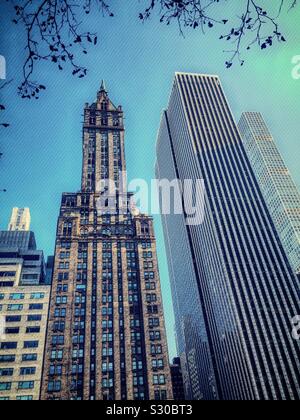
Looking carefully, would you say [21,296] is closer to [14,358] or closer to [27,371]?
[14,358]

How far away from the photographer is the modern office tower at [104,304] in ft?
205

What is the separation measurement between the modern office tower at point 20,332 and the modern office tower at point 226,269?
163ft

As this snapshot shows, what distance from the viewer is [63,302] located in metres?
71.7

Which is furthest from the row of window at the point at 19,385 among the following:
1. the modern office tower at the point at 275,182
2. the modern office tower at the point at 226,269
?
the modern office tower at the point at 275,182

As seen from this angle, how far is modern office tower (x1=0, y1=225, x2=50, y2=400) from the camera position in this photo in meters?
70.3

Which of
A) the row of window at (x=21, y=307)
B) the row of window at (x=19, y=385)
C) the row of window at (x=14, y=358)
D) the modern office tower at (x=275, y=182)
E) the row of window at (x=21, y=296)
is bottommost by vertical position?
the row of window at (x=19, y=385)

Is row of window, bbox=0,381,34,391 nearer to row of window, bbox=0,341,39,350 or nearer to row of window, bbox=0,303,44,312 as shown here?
row of window, bbox=0,341,39,350

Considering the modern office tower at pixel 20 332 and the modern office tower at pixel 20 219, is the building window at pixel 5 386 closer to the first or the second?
the modern office tower at pixel 20 332

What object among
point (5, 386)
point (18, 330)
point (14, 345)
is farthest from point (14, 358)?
point (18, 330)

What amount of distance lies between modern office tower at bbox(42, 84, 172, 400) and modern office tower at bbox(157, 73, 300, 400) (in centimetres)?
3005

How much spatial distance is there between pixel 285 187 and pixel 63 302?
119m

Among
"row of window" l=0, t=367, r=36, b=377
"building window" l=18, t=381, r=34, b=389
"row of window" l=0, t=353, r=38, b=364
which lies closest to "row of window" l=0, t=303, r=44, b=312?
"row of window" l=0, t=353, r=38, b=364

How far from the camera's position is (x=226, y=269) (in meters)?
98.0
